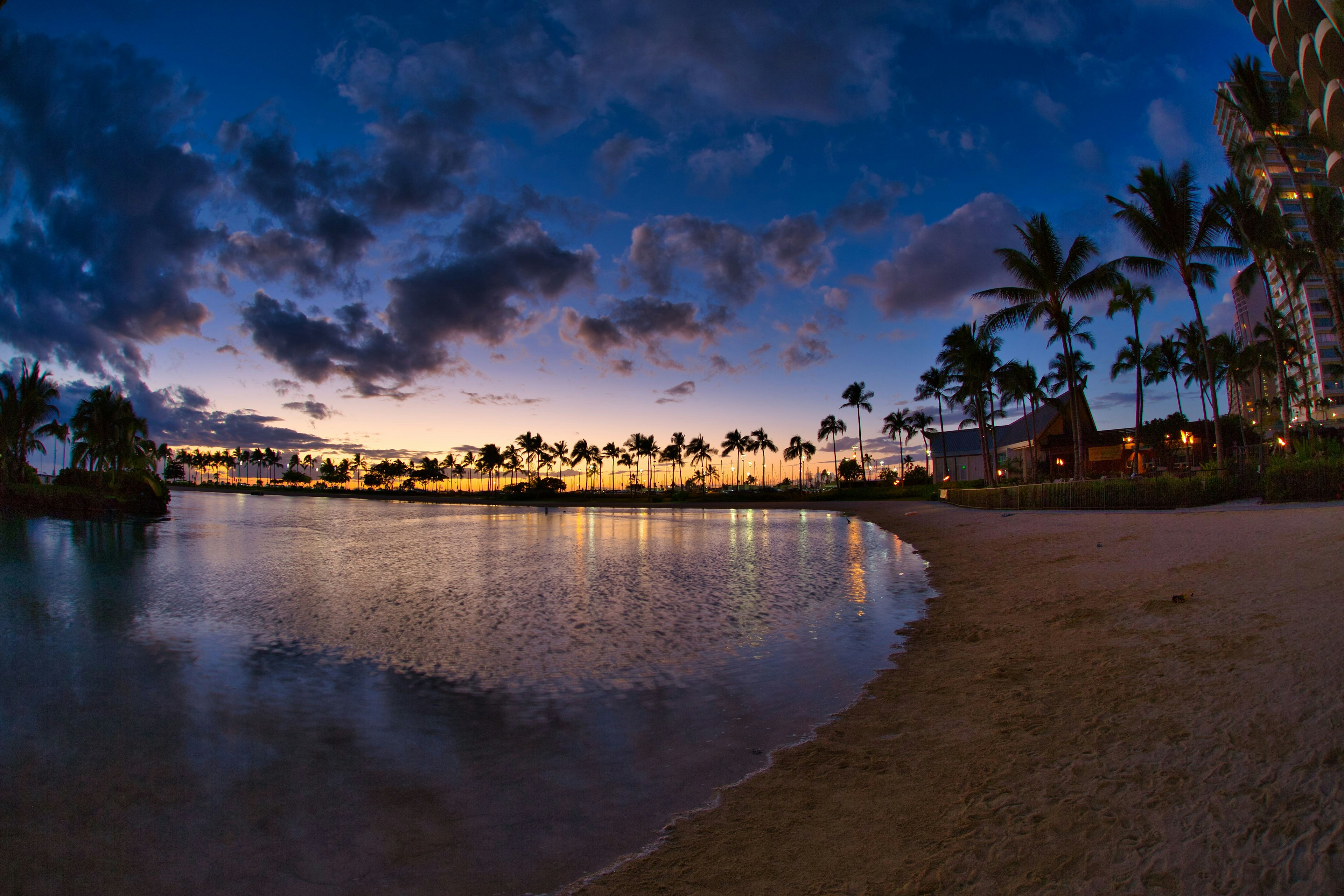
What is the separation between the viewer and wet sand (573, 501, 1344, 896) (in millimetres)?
3375

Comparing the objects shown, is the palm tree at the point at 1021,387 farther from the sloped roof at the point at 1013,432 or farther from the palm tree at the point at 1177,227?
the palm tree at the point at 1177,227

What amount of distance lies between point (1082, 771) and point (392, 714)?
749 centimetres

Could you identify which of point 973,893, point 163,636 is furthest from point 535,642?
point 973,893

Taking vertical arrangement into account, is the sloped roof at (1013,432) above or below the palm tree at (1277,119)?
below

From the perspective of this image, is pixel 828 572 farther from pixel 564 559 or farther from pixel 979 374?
pixel 979 374

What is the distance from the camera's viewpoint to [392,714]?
7570 mm

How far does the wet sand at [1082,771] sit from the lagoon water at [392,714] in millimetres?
768

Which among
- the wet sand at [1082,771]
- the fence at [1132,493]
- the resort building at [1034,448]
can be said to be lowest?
the wet sand at [1082,771]

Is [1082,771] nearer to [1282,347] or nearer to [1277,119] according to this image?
[1277,119]

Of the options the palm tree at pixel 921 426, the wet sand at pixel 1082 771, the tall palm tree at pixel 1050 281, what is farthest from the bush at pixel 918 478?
the wet sand at pixel 1082 771

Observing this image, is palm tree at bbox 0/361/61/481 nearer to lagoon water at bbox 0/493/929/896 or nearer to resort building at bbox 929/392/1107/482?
lagoon water at bbox 0/493/929/896

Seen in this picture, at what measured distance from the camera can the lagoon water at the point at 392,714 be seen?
14.9 feet

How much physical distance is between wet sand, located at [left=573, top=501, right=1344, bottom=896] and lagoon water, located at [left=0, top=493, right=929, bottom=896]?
77 cm

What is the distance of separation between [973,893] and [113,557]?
102 feet
